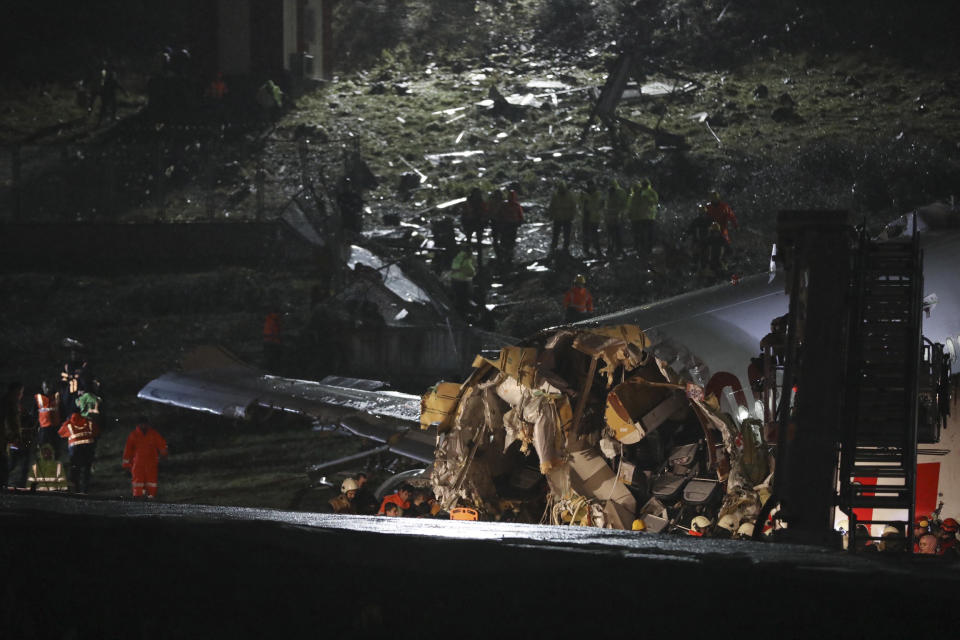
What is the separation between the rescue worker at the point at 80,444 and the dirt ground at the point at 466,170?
1.89 meters

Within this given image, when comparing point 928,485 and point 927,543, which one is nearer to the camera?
point 927,543

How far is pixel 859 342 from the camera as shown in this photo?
33.4 ft

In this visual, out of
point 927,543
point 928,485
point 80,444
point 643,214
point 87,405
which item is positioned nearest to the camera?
point 927,543

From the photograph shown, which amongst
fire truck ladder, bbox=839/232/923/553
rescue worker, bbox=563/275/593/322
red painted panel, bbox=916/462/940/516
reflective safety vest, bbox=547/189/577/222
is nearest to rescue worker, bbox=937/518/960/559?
red painted panel, bbox=916/462/940/516

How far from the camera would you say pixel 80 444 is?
54.1ft

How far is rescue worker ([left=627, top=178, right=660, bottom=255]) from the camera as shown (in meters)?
30.7

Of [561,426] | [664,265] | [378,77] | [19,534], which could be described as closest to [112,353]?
[664,265]

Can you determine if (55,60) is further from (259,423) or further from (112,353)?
(259,423)

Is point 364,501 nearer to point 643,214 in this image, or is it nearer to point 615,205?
point 643,214

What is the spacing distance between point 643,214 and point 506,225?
12.5ft

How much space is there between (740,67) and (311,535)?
48.0 metres

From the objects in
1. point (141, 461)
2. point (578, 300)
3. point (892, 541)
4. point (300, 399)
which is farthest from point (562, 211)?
point (892, 541)

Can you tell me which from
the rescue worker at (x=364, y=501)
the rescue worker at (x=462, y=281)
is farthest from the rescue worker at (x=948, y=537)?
the rescue worker at (x=462, y=281)

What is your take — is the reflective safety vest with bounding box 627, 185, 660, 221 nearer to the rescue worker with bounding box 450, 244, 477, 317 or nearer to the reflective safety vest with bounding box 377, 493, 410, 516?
the rescue worker with bounding box 450, 244, 477, 317
